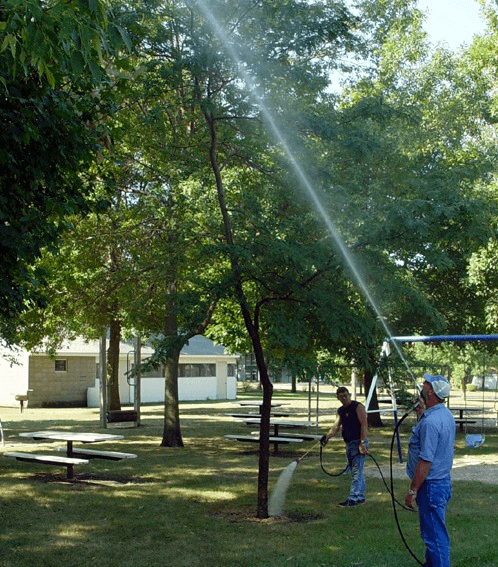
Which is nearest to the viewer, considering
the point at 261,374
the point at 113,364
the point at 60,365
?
the point at 261,374

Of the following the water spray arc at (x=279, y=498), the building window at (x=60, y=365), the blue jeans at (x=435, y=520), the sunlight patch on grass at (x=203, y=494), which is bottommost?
the sunlight patch on grass at (x=203, y=494)

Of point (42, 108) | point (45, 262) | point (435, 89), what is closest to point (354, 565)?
point (42, 108)

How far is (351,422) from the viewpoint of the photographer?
11.8 m

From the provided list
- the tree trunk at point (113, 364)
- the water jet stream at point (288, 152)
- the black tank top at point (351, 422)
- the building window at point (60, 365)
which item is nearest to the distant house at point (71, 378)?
the building window at point (60, 365)

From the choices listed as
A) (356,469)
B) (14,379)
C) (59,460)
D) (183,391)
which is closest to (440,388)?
(356,469)

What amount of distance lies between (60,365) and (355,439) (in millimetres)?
34454

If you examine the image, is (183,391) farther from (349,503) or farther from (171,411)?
(349,503)

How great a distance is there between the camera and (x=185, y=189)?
16406mm

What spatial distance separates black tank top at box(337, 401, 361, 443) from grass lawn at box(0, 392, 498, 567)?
1007 millimetres

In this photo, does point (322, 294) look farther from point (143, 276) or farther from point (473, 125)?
point (473, 125)

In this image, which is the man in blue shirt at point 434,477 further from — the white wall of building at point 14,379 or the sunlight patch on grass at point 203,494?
the white wall of building at point 14,379

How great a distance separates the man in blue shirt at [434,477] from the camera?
23.1 feet

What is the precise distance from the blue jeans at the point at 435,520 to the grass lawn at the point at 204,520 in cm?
120

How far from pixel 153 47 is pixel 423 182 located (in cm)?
419
